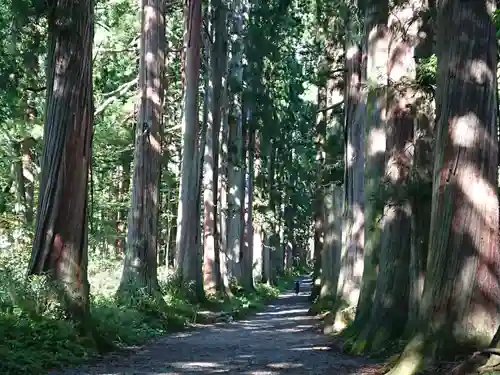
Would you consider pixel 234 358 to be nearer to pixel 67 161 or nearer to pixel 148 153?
pixel 67 161

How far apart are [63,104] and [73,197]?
140cm

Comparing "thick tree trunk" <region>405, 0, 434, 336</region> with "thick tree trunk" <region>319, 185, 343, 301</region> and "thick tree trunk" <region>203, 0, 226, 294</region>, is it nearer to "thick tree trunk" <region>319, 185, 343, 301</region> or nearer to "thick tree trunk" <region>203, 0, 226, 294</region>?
"thick tree trunk" <region>319, 185, 343, 301</region>

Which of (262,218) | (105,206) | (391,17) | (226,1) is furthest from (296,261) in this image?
(391,17)

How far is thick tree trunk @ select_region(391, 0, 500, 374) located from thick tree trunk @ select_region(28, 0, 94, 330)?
5.03 m

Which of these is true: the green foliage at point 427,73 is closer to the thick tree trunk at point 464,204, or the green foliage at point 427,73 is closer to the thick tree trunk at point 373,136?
the thick tree trunk at point 373,136

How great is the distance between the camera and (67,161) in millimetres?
10062

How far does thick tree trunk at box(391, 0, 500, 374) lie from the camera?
662cm

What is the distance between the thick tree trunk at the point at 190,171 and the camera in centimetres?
2106

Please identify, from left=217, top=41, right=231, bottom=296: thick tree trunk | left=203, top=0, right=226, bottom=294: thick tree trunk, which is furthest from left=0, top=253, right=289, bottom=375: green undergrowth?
left=217, top=41, right=231, bottom=296: thick tree trunk

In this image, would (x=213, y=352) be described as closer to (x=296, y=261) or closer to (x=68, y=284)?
(x=68, y=284)

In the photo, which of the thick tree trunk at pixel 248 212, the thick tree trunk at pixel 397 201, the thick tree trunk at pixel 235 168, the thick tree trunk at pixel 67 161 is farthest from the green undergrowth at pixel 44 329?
the thick tree trunk at pixel 248 212

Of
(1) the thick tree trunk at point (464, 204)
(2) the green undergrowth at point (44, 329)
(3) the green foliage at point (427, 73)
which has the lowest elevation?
(2) the green undergrowth at point (44, 329)

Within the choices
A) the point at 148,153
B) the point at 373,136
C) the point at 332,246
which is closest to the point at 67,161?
the point at 373,136

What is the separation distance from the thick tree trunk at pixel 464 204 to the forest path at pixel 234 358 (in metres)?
2.02
